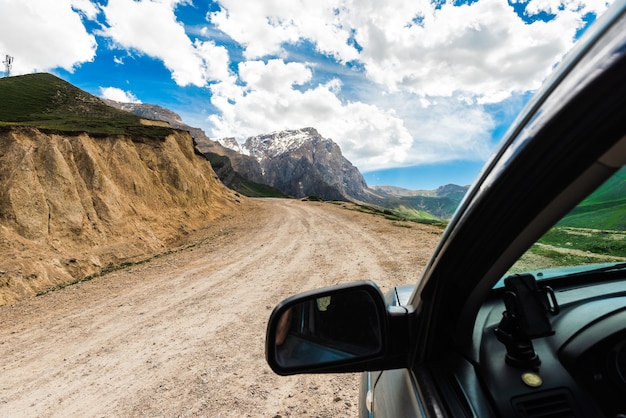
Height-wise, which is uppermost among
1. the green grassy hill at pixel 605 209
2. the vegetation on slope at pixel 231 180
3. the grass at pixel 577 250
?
the vegetation on slope at pixel 231 180

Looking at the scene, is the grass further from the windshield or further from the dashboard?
the dashboard

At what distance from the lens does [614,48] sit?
66 centimetres

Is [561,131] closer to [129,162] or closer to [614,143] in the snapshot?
[614,143]

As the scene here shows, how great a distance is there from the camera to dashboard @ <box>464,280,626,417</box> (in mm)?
1377

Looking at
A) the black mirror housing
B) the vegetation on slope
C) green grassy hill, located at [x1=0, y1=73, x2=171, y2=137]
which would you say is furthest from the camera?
the vegetation on slope

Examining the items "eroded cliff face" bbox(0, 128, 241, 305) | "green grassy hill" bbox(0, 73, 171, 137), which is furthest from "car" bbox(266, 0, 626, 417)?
"green grassy hill" bbox(0, 73, 171, 137)

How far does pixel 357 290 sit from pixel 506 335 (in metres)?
0.70

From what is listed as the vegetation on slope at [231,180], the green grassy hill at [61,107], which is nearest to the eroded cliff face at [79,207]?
the green grassy hill at [61,107]

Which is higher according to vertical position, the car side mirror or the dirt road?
the car side mirror

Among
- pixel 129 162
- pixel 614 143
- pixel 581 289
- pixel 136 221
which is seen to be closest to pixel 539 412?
pixel 581 289

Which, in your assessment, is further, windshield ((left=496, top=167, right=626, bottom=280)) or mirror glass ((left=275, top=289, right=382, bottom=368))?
mirror glass ((left=275, top=289, right=382, bottom=368))

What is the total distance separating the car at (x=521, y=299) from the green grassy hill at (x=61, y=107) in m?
27.3

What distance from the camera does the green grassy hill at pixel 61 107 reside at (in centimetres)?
2755

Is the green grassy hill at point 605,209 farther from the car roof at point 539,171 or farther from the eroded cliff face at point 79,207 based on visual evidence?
the eroded cliff face at point 79,207
